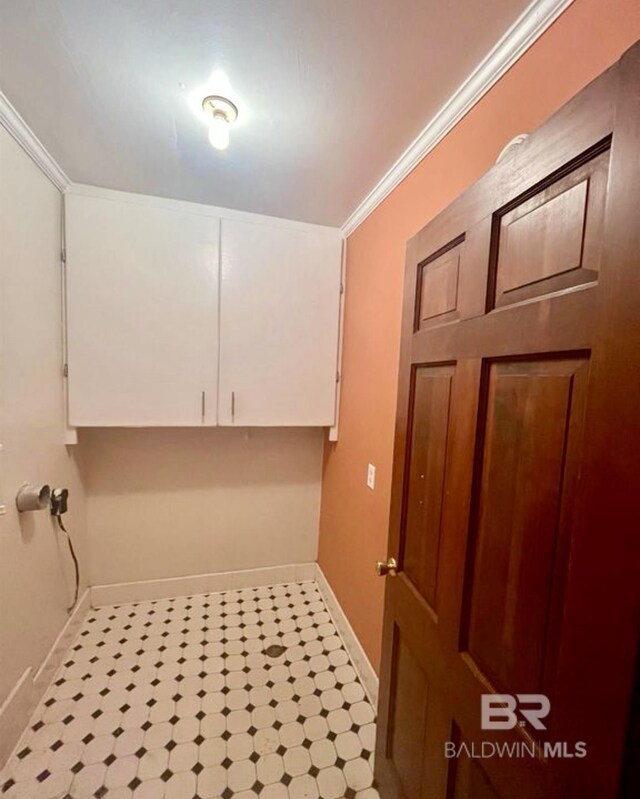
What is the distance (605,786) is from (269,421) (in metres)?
1.74

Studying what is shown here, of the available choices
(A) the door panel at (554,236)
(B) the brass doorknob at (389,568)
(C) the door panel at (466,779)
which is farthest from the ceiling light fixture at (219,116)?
(C) the door panel at (466,779)

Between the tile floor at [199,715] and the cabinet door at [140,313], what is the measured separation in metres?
1.21

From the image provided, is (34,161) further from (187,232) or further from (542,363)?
(542,363)

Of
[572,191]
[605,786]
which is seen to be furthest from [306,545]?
[572,191]

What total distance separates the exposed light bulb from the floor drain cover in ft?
7.61

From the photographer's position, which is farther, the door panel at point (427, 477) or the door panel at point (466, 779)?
the door panel at point (427, 477)

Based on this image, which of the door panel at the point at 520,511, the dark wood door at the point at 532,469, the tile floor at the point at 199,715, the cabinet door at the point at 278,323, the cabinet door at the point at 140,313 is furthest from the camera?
the cabinet door at the point at 278,323

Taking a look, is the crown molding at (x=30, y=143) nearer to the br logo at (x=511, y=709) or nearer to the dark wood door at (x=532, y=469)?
the dark wood door at (x=532, y=469)

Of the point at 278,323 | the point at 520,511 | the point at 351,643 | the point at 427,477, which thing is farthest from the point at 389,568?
the point at 278,323

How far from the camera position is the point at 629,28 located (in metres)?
0.65

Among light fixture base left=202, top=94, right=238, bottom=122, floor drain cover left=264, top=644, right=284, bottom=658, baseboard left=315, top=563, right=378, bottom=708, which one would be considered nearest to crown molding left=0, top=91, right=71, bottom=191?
light fixture base left=202, top=94, right=238, bottom=122

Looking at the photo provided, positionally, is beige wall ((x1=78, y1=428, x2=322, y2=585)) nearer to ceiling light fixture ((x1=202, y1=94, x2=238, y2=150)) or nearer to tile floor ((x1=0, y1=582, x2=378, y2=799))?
tile floor ((x1=0, y1=582, x2=378, y2=799))

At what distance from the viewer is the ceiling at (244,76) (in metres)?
0.83

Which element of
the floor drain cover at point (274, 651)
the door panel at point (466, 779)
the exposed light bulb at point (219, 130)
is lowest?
the floor drain cover at point (274, 651)
